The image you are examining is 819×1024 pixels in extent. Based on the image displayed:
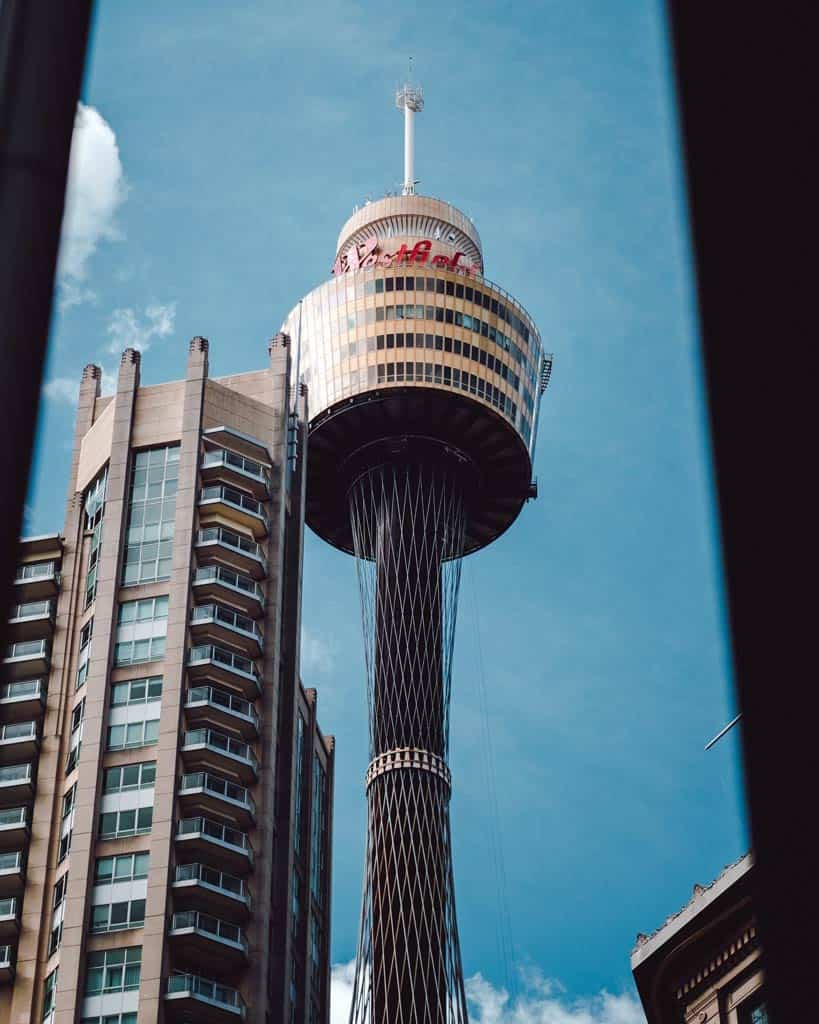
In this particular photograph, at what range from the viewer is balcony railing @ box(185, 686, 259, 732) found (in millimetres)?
93312

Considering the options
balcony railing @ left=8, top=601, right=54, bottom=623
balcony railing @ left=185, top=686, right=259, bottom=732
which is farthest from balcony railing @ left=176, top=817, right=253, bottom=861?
balcony railing @ left=8, top=601, right=54, bottom=623

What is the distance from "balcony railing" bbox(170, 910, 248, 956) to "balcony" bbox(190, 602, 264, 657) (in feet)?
53.8

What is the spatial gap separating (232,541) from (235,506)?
7.08ft

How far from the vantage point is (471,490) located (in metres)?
154

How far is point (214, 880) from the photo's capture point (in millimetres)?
89312

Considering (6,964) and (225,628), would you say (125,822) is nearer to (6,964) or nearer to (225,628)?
(6,964)

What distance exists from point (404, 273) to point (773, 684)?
145236 mm

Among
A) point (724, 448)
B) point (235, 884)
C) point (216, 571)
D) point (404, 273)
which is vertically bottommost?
point (724, 448)

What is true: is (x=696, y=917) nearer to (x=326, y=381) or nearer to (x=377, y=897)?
(x=377, y=897)

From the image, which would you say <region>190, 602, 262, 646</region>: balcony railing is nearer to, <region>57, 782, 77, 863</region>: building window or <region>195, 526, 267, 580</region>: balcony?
<region>195, 526, 267, 580</region>: balcony

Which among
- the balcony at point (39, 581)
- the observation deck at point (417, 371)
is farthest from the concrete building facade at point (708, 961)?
the observation deck at point (417, 371)

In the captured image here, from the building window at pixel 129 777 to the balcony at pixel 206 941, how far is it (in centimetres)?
729

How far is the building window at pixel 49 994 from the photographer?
83.4 metres

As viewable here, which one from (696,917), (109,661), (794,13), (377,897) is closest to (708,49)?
(794,13)
